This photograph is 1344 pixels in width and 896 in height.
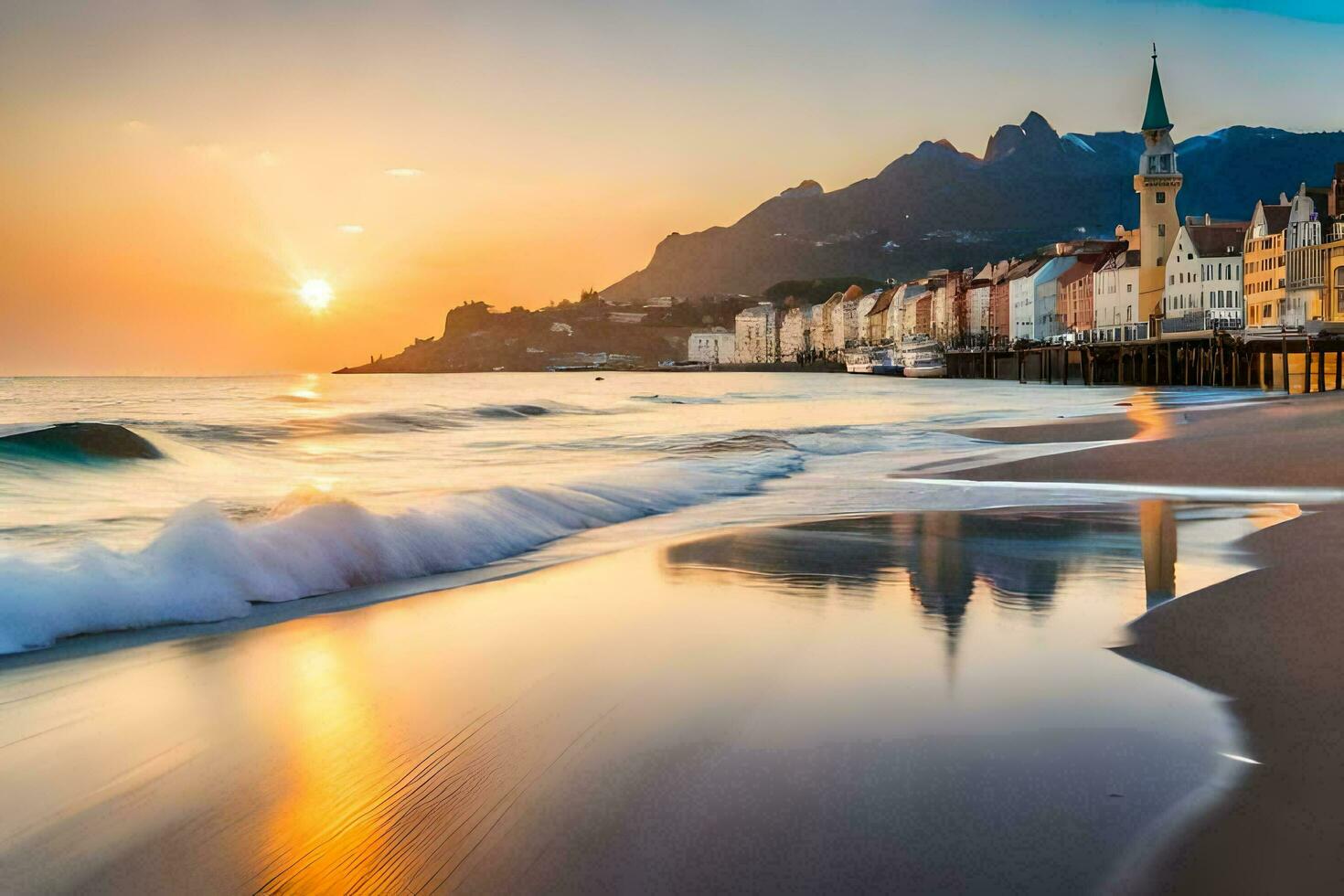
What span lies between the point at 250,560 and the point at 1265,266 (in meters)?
83.6

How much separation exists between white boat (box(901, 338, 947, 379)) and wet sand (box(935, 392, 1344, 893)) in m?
124

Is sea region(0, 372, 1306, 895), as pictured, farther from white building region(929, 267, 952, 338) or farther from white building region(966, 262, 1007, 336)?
white building region(929, 267, 952, 338)

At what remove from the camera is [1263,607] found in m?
6.27

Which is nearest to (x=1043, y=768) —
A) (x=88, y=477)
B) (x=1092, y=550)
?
(x=1092, y=550)

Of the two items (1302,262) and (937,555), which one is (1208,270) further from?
(937,555)

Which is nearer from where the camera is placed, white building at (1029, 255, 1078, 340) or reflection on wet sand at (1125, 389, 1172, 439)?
reflection on wet sand at (1125, 389, 1172, 439)

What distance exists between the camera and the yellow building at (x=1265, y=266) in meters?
74.4

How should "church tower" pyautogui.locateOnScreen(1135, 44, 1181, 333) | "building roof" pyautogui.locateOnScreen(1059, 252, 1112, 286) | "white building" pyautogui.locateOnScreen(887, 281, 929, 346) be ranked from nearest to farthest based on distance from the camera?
"church tower" pyautogui.locateOnScreen(1135, 44, 1181, 333) < "building roof" pyautogui.locateOnScreen(1059, 252, 1112, 286) < "white building" pyautogui.locateOnScreen(887, 281, 929, 346)

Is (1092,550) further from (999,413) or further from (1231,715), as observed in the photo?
(999,413)

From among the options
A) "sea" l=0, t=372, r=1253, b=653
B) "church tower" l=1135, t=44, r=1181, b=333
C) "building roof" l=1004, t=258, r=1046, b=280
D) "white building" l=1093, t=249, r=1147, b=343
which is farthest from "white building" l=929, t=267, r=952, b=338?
"sea" l=0, t=372, r=1253, b=653

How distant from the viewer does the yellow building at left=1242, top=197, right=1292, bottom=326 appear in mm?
74438

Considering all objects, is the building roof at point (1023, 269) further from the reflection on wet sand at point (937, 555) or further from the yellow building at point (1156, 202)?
the reflection on wet sand at point (937, 555)

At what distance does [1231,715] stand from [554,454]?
19798 mm

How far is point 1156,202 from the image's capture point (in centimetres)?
9362
